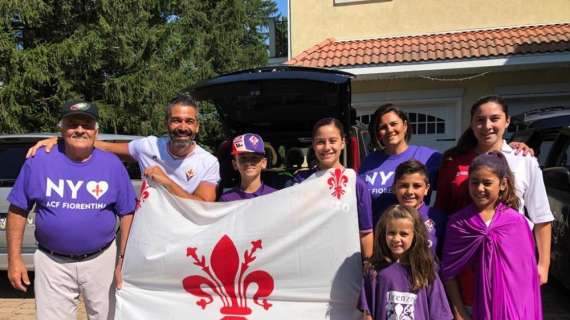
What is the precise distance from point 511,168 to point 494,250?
1.80 ft

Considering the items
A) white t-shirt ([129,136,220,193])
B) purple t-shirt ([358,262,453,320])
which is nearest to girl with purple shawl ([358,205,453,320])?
purple t-shirt ([358,262,453,320])

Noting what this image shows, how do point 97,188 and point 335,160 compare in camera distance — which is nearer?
point 335,160

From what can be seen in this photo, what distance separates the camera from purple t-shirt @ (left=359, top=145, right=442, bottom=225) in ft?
10.5

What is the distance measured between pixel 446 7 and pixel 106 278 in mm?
9926

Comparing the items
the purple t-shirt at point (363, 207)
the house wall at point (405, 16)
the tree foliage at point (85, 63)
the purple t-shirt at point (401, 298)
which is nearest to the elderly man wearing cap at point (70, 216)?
the purple t-shirt at point (363, 207)

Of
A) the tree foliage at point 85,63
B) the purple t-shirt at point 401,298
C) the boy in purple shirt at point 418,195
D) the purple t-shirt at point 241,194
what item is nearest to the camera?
the purple t-shirt at point 401,298

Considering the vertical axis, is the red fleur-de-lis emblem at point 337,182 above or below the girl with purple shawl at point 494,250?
above

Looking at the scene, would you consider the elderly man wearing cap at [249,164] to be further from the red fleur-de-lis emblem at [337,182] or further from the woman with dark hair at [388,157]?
the woman with dark hair at [388,157]

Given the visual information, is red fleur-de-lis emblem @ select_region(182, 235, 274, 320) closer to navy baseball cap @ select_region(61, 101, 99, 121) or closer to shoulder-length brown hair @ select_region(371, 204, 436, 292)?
shoulder-length brown hair @ select_region(371, 204, 436, 292)

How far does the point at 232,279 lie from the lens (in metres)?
3.24

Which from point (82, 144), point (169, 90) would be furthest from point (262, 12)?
point (82, 144)

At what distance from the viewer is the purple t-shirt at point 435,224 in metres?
2.88

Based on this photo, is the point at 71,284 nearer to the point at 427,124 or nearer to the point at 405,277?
the point at 405,277

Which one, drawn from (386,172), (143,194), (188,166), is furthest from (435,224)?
(143,194)
